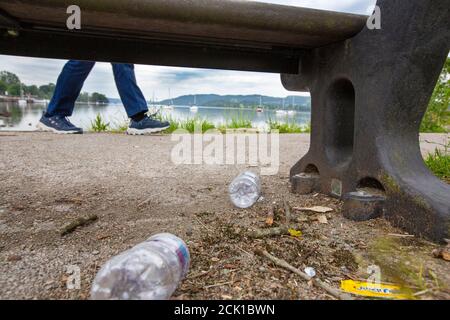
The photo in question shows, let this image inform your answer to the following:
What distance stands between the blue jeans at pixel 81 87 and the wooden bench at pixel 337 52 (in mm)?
2640

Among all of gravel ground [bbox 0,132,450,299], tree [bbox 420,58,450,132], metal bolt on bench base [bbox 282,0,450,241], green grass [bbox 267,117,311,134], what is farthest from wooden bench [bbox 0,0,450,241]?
green grass [bbox 267,117,311,134]

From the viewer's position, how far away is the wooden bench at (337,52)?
1.39 meters

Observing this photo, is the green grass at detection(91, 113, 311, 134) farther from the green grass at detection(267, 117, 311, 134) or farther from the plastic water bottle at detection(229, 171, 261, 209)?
the plastic water bottle at detection(229, 171, 261, 209)

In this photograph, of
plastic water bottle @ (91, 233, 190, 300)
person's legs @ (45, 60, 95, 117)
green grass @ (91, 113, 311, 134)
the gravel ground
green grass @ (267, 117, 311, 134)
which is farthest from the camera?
green grass @ (267, 117, 311, 134)

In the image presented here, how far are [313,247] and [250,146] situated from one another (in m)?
3.30

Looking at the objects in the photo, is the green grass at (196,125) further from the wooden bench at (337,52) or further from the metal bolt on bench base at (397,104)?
the metal bolt on bench base at (397,104)

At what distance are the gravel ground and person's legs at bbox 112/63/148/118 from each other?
6.27 feet

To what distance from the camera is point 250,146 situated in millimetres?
4574

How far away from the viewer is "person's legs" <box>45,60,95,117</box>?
4.18 metres

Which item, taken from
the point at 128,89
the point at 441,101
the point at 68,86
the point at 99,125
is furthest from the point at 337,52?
the point at 99,125

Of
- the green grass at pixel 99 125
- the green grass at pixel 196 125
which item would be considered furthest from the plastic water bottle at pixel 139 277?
the green grass at pixel 99 125
